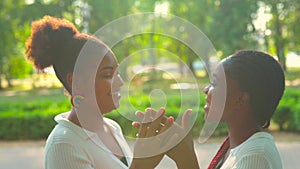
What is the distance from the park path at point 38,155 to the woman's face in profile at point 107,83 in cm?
372

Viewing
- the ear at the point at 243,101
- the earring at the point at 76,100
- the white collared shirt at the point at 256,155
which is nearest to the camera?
the white collared shirt at the point at 256,155

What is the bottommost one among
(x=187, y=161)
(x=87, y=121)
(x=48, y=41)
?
(x=187, y=161)

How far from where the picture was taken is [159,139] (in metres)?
1.57

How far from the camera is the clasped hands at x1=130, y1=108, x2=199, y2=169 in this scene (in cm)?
154

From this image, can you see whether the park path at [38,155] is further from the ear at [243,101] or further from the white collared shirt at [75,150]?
the ear at [243,101]

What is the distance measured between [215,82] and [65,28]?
0.65 meters

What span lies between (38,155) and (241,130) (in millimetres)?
5967

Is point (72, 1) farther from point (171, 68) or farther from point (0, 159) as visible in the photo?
point (171, 68)

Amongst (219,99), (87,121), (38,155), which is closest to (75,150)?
(87,121)

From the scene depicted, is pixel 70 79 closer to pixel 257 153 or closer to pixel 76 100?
pixel 76 100

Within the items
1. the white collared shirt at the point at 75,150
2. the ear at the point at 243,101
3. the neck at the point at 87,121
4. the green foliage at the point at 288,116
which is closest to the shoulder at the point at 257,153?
the ear at the point at 243,101

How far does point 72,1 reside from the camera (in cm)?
2141

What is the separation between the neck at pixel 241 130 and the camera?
1.62m

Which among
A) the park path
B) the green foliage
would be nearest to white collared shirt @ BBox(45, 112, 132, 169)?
the park path
